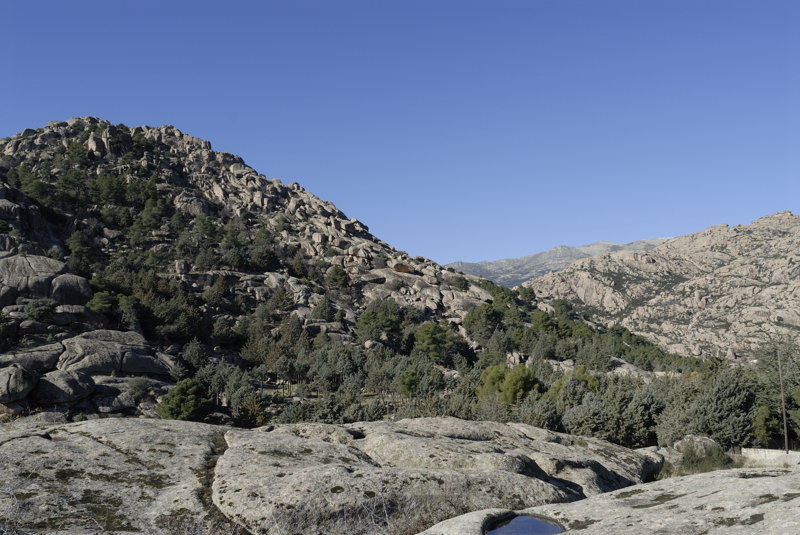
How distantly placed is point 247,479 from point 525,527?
6421 millimetres

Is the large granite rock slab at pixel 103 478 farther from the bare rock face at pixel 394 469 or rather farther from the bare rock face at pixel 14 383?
the bare rock face at pixel 14 383

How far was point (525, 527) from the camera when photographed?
354 inches

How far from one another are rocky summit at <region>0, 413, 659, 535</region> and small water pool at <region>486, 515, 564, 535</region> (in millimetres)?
1904

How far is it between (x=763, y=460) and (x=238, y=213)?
139024 millimetres

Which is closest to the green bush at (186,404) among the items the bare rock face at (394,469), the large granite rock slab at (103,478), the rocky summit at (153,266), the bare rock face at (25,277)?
the rocky summit at (153,266)

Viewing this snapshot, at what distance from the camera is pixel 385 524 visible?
1020cm

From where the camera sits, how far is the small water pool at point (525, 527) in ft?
28.3

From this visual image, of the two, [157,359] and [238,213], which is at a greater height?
[238,213]

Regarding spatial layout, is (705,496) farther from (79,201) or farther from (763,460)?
(79,201)

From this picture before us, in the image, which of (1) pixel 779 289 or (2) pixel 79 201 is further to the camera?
(1) pixel 779 289

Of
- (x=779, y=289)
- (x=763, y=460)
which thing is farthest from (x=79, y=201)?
(x=779, y=289)

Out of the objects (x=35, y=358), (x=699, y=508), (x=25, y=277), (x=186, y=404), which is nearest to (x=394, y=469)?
(x=699, y=508)

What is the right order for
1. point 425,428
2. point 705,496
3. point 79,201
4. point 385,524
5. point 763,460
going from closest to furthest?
point 705,496 < point 385,524 < point 425,428 < point 763,460 < point 79,201

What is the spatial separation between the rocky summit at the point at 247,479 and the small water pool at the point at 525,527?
1904 mm
